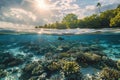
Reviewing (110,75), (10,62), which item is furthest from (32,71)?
(110,75)

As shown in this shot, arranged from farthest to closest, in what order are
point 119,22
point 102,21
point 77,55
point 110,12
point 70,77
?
point 110,12 < point 102,21 < point 119,22 < point 77,55 < point 70,77

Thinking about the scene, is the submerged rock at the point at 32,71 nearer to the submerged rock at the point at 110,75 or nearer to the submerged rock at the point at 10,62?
the submerged rock at the point at 10,62

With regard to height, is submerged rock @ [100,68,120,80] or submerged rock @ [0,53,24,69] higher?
submerged rock @ [100,68,120,80]

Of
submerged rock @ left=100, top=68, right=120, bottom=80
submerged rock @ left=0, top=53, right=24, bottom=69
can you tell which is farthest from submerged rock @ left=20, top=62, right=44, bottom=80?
submerged rock @ left=100, top=68, right=120, bottom=80

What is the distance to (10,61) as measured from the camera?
12367 mm

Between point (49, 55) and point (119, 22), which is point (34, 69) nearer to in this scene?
point (49, 55)

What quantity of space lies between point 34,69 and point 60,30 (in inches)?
777

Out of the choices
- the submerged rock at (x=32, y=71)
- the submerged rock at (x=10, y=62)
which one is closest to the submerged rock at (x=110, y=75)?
the submerged rock at (x=32, y=71)

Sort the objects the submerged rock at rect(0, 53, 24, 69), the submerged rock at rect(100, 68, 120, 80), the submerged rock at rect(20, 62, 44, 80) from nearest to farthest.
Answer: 1. the submerged rock at rect(100, 68, 120, 80)
2. the submerged rock at rect(20, 62, 44, 80)
3. the submerged rock at rect(0, 53, 24, 69)

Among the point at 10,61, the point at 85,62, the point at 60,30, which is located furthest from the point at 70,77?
the point at 60,30

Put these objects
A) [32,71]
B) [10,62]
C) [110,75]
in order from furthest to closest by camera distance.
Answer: [10,62] < [32,71] < [110,75]

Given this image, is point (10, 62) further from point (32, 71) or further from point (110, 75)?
point (110, 75)

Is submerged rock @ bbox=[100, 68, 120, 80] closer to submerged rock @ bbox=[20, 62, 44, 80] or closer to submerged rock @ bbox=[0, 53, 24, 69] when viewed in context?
submerged rock @ bbox=[20, 62, 44, 80]

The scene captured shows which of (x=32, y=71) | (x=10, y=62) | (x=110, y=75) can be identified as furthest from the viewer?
(x=10, y=62)
